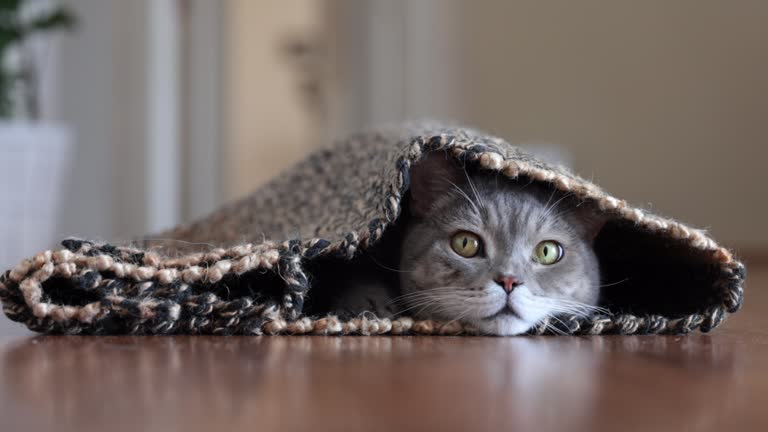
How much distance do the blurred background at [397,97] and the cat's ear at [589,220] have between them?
0.92 meters

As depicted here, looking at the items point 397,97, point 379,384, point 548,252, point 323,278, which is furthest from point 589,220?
point 397,97

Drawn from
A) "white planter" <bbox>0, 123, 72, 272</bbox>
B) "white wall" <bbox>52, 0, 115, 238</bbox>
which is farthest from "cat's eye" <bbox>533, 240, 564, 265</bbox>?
"white wall" <bbox>52, 0, 115, 238</bbox>

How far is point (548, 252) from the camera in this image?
101 centimetres

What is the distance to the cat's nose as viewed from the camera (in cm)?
92

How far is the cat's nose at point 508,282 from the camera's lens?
92 cm

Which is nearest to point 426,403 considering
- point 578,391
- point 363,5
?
point 578,391

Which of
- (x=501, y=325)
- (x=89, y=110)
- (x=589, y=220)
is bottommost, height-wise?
(x=501, y=325)

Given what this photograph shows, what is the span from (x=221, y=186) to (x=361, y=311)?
3.04 m

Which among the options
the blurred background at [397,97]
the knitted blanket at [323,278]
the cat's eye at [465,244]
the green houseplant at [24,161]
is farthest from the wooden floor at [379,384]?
the green houseplant at [24,161]

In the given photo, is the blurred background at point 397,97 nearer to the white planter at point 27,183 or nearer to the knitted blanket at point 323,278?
the white planter at point 27,183

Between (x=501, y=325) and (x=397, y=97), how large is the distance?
97.3 inches

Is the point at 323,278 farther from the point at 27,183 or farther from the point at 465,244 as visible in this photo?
the point at 27,183

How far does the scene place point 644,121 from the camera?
2.70m

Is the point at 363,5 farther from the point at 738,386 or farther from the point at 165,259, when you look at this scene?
the point at 738,386
